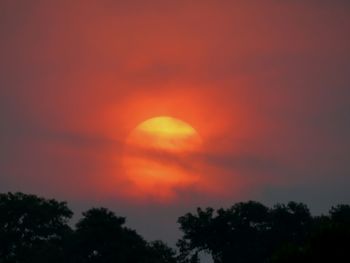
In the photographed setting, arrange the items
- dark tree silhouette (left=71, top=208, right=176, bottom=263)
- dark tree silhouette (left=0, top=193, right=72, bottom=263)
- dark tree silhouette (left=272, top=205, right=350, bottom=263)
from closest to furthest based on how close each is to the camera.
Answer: dark tree silhouette (left=272, top=205, right=350, bottom=263), dark tree silhouette (left=71, top=208, right=176, bottom=263), dark tree silhouette (left=0, top=193, right=72, bottom=263)

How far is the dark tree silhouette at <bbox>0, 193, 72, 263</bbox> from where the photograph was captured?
480 ft

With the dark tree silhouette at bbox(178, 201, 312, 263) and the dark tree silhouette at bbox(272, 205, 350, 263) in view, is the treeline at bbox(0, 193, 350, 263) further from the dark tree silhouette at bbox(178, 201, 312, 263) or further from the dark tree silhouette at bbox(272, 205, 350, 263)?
the dark tree silhouette at bbox(272, 205, 350, 263)

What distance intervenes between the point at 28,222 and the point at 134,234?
24.7 metres

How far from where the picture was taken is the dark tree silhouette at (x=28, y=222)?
480 feet

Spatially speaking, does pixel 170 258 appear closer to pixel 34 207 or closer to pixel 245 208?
pixel 245 208

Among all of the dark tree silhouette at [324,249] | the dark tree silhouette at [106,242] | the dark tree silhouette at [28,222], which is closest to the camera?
the dark tree silhouette at [324,249]

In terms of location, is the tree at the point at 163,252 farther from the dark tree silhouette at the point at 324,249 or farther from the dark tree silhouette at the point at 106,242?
the dark tree silhouette at the point at 324,249

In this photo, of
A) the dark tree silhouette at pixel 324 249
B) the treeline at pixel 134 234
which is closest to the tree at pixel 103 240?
the treeline at pixel 134 234

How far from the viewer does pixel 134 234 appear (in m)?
132

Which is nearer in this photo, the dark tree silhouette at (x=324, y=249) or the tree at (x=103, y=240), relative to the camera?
the dark tree silhouette at (x=324, y=249)

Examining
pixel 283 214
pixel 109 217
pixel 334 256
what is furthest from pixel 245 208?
pixel 334 256

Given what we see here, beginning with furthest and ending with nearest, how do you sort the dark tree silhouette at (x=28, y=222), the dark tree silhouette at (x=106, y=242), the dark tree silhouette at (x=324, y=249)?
the dark tree silhouette at (x=28, y=222) → the dark tree silhouette at (x=106, y=242) → the dark tree silhouette at (x=324, y=249)

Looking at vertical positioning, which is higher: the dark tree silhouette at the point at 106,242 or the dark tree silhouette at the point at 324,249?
the dark tree silhouette at the point at 106,242

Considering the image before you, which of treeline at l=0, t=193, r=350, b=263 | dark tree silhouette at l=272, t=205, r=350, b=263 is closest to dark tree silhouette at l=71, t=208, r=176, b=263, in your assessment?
treeline at l=0, t=193, r=350, b=263
